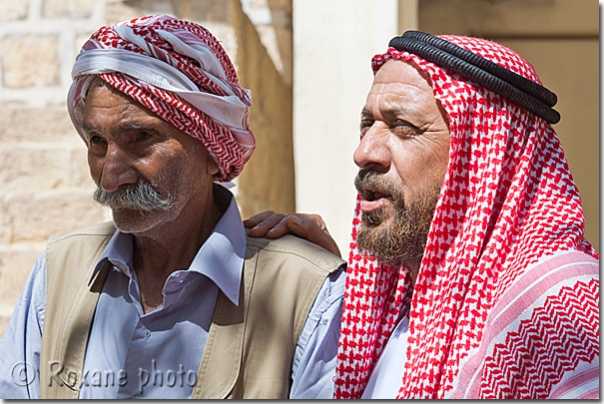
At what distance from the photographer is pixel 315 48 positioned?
401cm

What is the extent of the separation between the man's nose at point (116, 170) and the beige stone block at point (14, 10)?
67.5 inches

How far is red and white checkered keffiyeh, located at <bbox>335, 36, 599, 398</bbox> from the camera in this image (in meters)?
1.77

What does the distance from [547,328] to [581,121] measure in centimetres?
302

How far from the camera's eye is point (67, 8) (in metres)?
3.95

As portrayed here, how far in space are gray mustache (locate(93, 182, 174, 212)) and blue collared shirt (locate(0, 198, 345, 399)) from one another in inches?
7.2

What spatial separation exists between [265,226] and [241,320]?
1.33 ft

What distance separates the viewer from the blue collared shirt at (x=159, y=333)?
249 centimetres

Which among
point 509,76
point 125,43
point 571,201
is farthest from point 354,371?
point 125,43

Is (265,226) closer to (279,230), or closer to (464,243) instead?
(279,230)

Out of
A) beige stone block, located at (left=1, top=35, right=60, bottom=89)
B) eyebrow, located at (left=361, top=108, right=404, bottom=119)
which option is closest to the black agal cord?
eyebrow, located at (left=361, top=108, right=404, bottom=119)

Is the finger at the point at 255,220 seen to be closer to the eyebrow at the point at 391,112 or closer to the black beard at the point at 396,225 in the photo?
the black beard at the point at 396,225

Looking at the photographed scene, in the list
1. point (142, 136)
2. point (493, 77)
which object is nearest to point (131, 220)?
point (142, 136)

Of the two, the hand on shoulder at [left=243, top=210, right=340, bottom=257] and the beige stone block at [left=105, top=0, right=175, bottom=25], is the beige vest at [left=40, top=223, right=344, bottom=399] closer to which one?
the hand on shoulder at [left=243, top=210, right=340, bottom=257]

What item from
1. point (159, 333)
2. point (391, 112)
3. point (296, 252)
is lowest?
point (159, 333)
